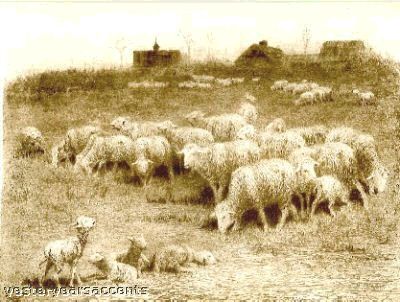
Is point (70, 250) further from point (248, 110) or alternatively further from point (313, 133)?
point (313, 133)

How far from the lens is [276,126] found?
21.0 ft

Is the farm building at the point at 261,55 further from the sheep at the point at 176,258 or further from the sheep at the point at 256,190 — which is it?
the sheep at the point at 176,258

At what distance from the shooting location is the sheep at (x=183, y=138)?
21.1 ft

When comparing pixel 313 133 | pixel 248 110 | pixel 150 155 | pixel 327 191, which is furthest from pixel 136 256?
pixel 313 133

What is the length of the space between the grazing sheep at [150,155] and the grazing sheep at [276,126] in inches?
38.8

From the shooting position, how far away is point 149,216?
20.6 ft

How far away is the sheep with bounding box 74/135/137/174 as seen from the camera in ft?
21.1

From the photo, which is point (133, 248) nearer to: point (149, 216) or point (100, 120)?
point (149, 216)

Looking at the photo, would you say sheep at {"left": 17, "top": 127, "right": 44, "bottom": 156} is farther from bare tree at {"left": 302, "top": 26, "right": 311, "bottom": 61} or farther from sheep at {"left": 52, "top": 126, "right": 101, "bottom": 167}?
bare tree at {"left": 302, "top": 26, "right": 311, "bottom": 61}

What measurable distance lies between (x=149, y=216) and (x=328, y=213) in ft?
5.56

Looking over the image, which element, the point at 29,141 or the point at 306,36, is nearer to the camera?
the point at 29,141

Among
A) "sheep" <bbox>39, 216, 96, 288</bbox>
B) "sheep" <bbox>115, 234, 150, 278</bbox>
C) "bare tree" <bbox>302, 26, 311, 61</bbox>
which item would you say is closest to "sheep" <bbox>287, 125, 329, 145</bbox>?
"bare tree" <bbox>302, 26, 311, 61</bbox>

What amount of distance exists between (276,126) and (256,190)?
694 mm

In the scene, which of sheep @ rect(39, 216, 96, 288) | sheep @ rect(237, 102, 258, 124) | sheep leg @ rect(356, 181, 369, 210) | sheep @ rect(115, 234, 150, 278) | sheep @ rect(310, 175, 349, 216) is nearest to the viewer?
sheep @ rect(39, 216, 96, 288)
